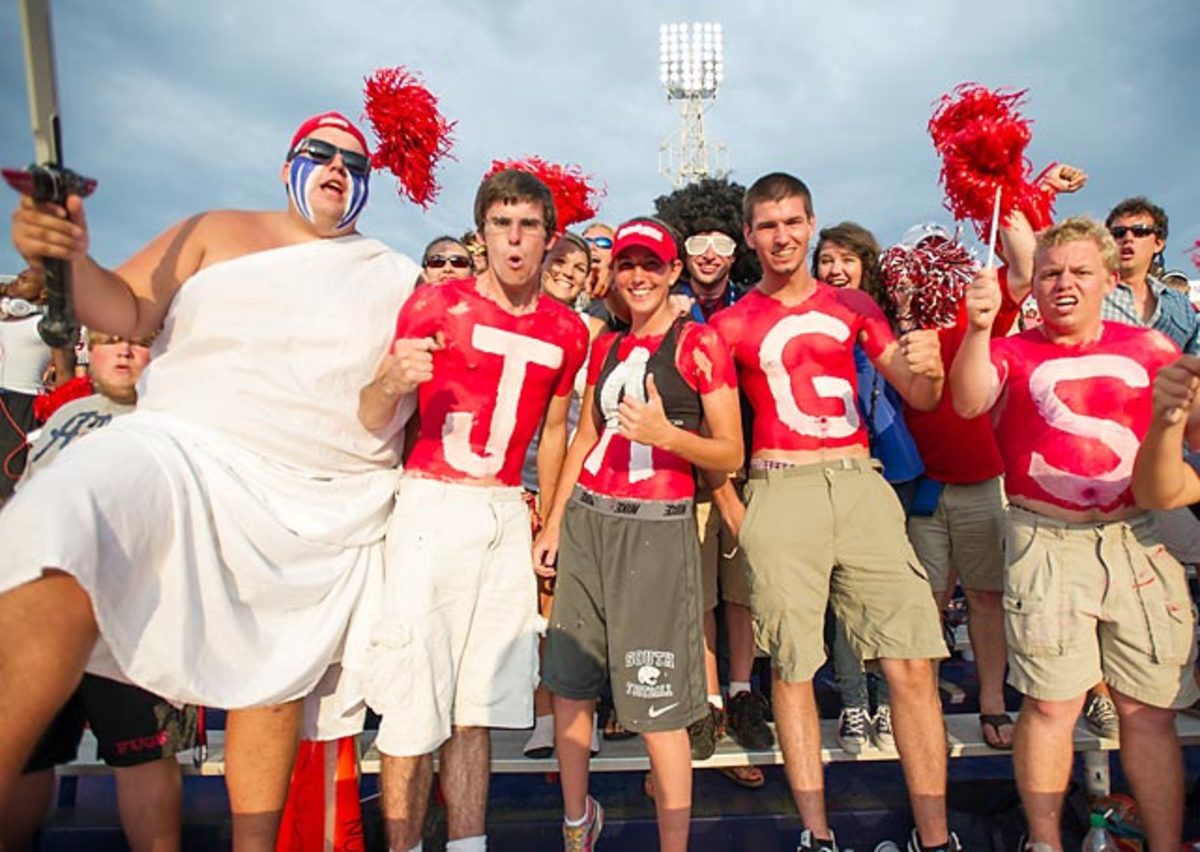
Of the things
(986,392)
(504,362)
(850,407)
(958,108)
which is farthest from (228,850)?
(958,108)

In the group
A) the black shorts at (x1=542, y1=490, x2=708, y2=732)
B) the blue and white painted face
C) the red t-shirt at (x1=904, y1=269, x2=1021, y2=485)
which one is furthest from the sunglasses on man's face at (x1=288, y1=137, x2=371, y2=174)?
the red t-shirt at (x1=904, y1=269, x2=1021, y2=485)

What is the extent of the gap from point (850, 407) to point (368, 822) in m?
2.77

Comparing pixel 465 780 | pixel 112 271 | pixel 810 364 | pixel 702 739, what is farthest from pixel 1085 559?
pixel 112 271

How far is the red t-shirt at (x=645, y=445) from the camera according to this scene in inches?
104

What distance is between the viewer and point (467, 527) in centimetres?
249

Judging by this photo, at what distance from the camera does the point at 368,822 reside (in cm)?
323

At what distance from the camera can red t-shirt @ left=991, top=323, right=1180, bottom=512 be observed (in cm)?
258

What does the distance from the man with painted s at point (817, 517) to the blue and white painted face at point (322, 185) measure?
1.49 m

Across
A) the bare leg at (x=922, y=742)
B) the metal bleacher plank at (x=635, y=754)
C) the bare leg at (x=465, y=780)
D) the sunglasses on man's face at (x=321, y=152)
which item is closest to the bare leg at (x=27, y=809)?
the metal bleacher plank at (x=635, y=754)

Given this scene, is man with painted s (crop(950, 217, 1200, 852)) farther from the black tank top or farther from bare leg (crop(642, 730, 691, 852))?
bare leg (crop(642, 730, 691, 852))

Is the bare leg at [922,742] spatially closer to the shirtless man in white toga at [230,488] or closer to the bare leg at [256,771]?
the shirtless man in white toga at [230,488]

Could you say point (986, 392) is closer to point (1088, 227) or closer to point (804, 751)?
point (1088, 227)

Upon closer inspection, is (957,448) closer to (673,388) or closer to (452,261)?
(673,388)

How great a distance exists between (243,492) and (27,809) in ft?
6.02
